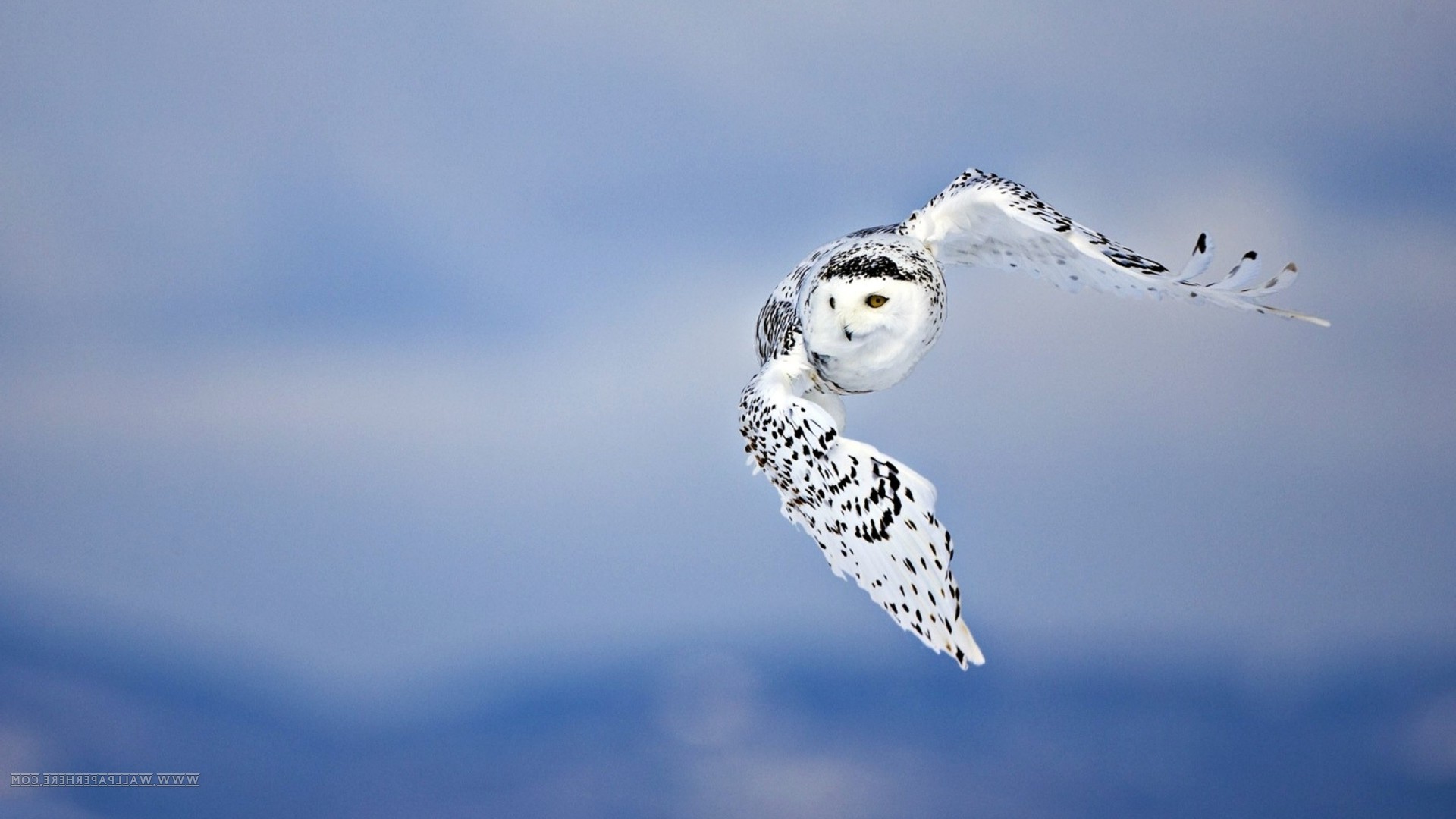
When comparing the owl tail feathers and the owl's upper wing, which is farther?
the owl's upper wing

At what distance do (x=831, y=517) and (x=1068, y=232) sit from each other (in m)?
0.84

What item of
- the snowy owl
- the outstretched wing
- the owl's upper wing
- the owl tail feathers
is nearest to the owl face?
the snowy owl

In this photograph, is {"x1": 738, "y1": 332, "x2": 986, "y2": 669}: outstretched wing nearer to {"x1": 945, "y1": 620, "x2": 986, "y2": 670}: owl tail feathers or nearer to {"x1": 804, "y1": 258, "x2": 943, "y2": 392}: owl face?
{"x1": 945, "y1": 620, "x2": 986, "y2": 670}: owl tail feathers

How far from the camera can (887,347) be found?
2467 mm

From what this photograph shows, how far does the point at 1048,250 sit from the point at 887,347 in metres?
0.63

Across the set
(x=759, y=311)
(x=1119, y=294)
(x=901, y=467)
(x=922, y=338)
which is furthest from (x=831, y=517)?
(x=1119, y=294)

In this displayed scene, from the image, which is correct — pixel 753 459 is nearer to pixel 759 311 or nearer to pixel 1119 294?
pixel 759 311

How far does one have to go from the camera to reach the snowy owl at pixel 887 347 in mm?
2156

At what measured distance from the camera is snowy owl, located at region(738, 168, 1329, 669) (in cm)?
216

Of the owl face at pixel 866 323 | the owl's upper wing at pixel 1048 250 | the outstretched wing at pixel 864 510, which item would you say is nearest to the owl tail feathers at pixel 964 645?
the outstretched wing at pixel 864 510

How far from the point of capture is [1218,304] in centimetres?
242

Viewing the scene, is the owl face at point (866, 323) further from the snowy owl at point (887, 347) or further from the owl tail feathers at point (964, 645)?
the owl tail feathers at point (964, 645)

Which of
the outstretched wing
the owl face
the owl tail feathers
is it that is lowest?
the owl tail feathers

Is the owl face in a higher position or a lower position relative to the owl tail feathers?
higher
